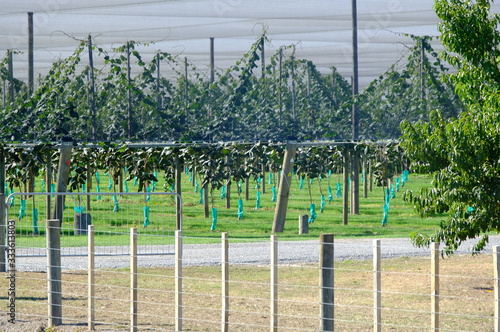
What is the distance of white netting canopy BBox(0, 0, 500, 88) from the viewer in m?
15.7

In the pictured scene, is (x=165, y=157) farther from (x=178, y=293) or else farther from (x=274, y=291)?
(x=274, y=291)

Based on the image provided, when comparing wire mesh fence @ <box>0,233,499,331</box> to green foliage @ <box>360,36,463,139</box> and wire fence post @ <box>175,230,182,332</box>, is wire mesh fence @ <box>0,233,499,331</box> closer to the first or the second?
wire fence post @ <box>175,230,182,332</box>

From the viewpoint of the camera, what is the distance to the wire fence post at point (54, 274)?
7723mm

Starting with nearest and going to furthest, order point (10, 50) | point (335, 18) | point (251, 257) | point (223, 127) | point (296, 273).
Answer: point (296, 273) → point (251, 257) → point (335, 18) → point (10, 50) → point (223, 127)

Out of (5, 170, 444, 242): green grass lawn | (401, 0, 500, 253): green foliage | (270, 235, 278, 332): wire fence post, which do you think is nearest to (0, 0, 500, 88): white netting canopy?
(5, 170, 444, 242): green grass lawn

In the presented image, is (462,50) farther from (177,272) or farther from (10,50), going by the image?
(10,50)

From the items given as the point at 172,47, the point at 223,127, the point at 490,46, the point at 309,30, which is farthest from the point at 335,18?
the point at 490,46

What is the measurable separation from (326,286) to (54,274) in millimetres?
2723

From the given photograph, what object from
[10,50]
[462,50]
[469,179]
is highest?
[10,50]

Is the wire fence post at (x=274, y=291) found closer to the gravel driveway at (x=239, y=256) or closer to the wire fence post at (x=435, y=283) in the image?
the wire fence post at (x=435, y=283)

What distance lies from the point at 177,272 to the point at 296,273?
482cm

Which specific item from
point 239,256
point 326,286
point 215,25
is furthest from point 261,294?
point 215,25

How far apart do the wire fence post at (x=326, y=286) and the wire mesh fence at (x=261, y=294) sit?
0.04m

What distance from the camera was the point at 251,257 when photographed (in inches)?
531
